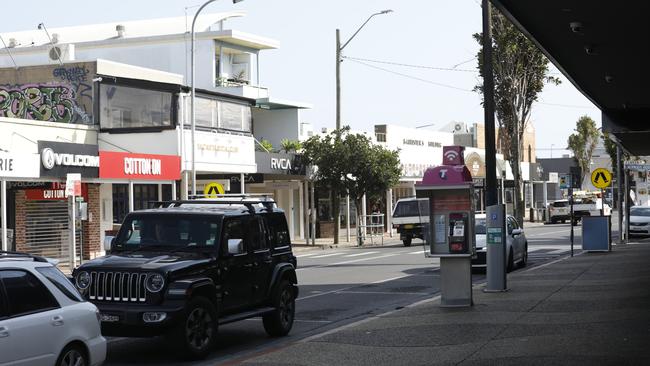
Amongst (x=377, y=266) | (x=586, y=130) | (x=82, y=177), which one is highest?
(x=586, y=130)

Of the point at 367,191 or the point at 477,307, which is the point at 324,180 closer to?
the point at 367,191

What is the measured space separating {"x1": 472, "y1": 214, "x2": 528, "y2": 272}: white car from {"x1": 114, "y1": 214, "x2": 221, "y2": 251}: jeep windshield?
1245 cm

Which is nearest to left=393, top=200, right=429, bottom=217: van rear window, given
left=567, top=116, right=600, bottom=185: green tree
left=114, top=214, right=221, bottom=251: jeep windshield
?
left=114, top=214, right=221, bottom=251: jeep windshield

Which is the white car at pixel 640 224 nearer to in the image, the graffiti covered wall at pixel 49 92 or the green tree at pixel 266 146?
the green tree at pixel 266 146

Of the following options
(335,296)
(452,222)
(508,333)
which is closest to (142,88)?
(335,296)

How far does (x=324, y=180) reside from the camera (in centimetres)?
4359

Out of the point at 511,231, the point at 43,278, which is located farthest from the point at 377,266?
the point at 43,278

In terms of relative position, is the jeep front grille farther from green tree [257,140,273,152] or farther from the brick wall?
green tree [257,140,273,152]

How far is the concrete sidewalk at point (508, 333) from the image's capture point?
10.8 m

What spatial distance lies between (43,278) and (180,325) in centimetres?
278

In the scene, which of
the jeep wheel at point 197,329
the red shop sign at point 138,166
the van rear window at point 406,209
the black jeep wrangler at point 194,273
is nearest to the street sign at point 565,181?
the van rear window at point 406,209

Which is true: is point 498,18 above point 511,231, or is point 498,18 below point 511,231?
above

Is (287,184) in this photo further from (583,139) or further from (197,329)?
(583,139)

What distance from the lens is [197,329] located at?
11.3 m
